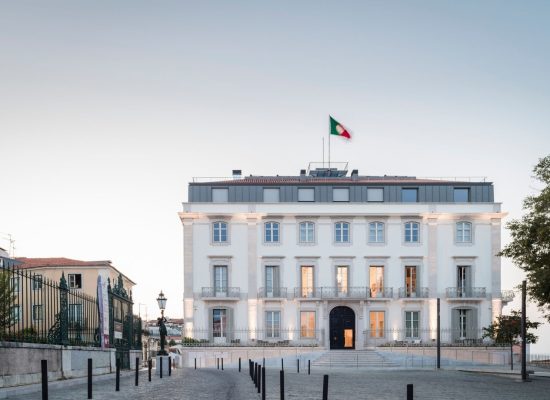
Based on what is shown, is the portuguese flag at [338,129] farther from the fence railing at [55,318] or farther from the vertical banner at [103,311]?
the fence railing at [55,318]

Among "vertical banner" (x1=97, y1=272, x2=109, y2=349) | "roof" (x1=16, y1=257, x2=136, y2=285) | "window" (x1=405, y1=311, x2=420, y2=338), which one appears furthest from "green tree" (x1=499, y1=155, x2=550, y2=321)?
"roof" (x1=16, y1=257, x2=136, y2=285)

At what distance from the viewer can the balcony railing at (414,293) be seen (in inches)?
2462

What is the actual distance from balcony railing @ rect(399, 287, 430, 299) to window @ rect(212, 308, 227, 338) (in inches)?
529

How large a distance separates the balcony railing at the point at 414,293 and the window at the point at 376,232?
4154mm

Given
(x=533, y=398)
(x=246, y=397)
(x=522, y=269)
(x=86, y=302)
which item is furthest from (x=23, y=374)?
(x=522, y=269)

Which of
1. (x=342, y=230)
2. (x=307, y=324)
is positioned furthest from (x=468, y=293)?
(x=307, y=324)

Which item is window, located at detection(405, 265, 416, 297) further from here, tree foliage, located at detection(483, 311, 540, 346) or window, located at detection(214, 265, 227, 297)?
window, located at detection(214, 265, 227, 297)

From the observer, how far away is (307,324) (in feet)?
205

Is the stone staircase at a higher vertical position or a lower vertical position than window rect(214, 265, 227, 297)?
lower

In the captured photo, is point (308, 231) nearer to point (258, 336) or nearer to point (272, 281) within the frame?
point (272, 281)

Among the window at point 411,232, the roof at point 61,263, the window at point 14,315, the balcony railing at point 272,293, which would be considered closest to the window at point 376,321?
the window at point 411,232

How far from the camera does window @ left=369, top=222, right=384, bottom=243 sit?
63.6 metres

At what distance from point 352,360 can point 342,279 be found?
348 inches

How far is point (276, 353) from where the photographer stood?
58.9 meters
